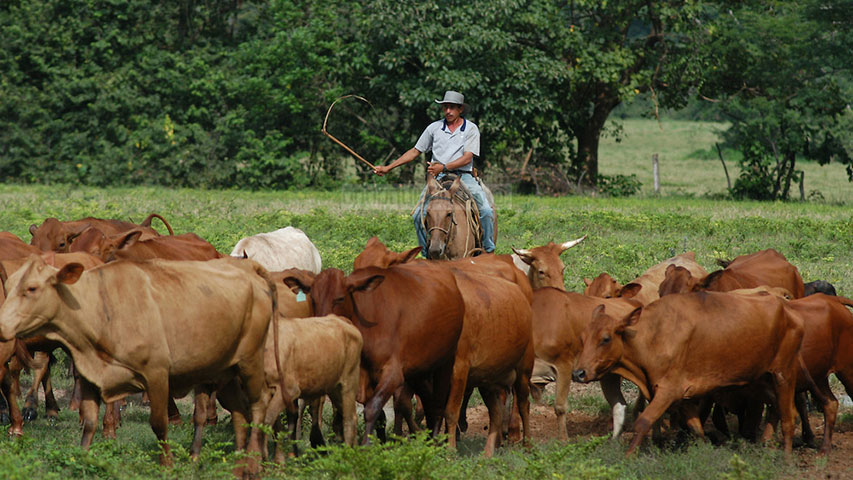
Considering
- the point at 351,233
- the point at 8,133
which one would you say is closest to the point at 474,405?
the point at 351,233

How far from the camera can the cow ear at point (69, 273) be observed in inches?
277

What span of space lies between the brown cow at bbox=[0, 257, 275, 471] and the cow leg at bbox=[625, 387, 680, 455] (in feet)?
9.92

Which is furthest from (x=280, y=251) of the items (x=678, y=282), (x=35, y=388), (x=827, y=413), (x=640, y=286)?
(x=827, y=413)

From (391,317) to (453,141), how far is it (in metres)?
5.44

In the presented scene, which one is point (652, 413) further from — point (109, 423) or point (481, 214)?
point (481, 214)

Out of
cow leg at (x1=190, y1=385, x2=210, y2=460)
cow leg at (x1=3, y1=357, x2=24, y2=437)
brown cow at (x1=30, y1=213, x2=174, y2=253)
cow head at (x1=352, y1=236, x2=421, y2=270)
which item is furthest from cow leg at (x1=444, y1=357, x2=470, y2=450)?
brown cow at (x1=30, y1=213, x2=174, y2=253)

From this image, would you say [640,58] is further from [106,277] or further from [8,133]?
[106,277]

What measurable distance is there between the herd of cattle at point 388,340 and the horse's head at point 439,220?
1.65 m

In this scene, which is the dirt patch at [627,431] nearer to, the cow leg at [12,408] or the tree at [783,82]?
the cow leg at [12,408]

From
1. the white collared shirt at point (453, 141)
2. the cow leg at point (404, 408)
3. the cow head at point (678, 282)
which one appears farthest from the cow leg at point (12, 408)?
the cow head at point (678, 282)

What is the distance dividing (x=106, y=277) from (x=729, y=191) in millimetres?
25106

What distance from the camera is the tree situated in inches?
1097

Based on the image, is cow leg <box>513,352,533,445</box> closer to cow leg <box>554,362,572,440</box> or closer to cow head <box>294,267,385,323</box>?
cow leg <box>554,362,572,440</box>

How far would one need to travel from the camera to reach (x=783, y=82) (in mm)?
29000
